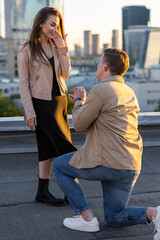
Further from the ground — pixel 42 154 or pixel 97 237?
pixel 42 154

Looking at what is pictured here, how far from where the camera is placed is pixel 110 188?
8.23ft

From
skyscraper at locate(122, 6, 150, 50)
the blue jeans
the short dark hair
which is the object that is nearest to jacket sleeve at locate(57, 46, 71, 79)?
the short dark hair

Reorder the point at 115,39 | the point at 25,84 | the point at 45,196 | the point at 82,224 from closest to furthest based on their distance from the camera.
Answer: the point at 82,224, the point at 25,84, the point at 45,196, the point at 115,39

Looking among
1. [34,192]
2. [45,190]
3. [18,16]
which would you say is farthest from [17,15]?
[45,190]

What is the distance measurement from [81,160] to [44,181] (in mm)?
863


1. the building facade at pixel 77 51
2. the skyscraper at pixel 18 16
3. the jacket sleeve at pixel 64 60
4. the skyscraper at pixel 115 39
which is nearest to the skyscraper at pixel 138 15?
the skyscraper at pixel 115 39

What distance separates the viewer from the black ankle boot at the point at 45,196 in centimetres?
311

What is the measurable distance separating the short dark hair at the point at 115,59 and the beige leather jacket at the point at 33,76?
77 cm

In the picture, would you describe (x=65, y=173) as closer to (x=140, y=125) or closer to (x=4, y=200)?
(x=4, y=200)

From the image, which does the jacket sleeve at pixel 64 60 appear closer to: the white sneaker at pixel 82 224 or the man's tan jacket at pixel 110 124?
A: the man's tan jacket at pixel 110 124

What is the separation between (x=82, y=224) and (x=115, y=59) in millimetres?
1161

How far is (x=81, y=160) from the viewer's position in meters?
2.45

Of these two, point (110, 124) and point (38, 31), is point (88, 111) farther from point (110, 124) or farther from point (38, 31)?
point (38, 31)

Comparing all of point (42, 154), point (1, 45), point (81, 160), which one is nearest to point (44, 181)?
point (42, 154)
